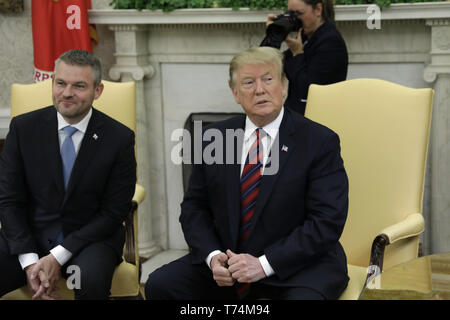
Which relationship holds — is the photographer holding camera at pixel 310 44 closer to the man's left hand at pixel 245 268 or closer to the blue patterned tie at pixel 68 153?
the blue patterned tie at pixel 68 153

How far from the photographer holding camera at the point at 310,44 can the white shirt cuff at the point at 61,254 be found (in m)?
1.45

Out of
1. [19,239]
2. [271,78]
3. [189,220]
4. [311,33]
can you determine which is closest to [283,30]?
[311,33]

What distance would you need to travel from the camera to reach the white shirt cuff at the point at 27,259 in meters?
2.46

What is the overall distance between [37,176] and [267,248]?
2.98 ft

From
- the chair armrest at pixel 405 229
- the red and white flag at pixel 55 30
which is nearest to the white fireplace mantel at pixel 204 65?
the red and white flag at pixel 55 30

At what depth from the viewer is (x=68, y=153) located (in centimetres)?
260

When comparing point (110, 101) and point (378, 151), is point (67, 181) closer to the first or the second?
point (110, 101)

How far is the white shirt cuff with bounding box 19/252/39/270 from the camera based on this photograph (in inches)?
96.9

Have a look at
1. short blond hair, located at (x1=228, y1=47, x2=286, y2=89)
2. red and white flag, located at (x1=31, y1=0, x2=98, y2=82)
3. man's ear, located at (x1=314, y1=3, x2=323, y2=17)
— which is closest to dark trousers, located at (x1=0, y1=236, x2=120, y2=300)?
short blond hair, located at (x1=228, y1=47, x2=286, y2=89)

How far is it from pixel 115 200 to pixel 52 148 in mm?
301

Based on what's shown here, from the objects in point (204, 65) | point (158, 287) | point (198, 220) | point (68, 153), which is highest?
point (204, 65)

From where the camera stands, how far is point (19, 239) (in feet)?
8.14

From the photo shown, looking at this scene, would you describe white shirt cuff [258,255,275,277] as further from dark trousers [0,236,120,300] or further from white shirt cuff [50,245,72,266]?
white shirt cuff [50,245,72,266]

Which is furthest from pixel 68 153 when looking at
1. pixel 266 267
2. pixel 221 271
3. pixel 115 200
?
pixel 266 267
